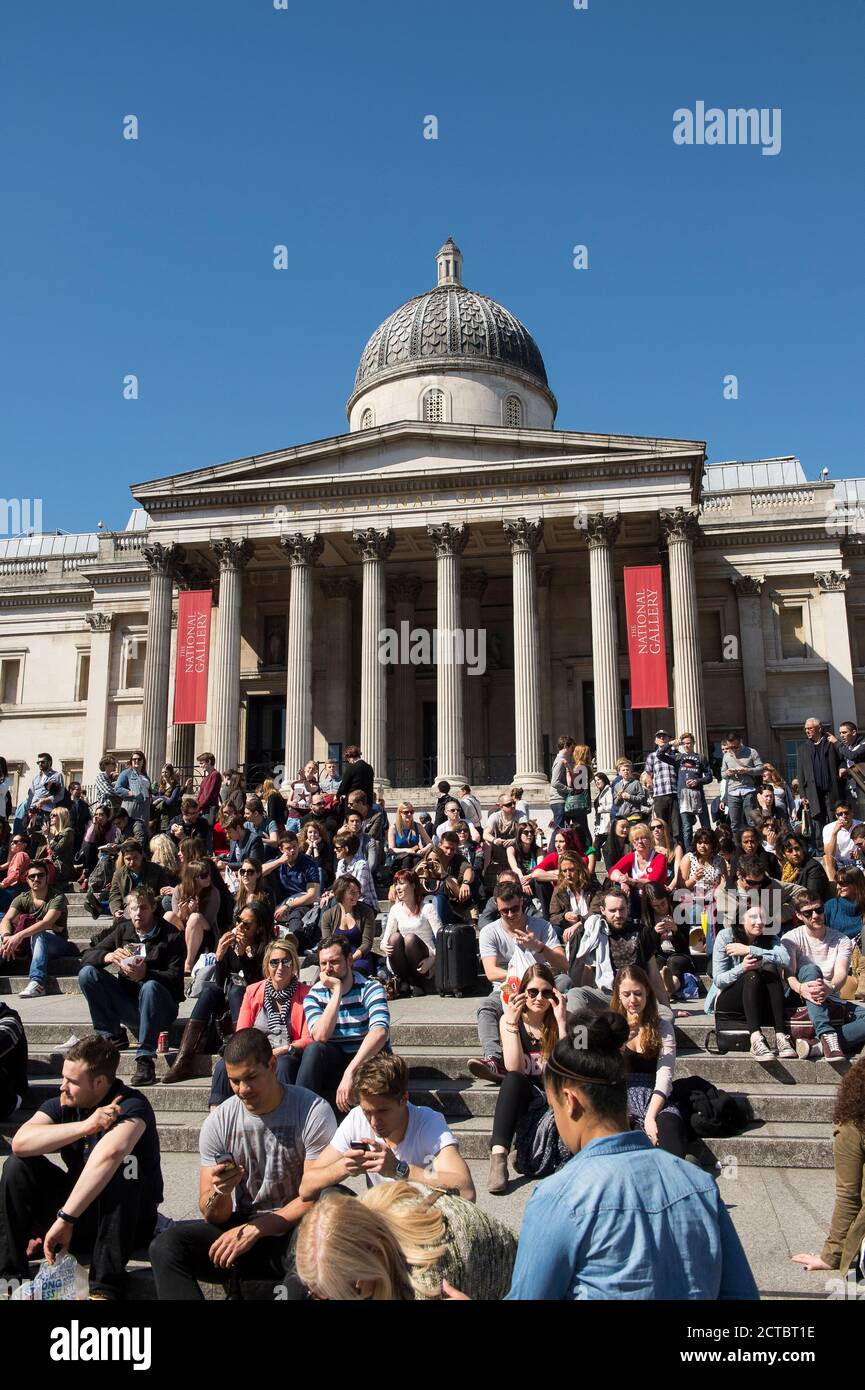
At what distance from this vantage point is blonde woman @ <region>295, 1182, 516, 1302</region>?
8.76 feet

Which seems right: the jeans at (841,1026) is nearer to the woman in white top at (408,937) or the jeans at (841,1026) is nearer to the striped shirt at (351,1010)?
the striped shirt at (351,1010)

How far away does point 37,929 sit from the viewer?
11.5 m

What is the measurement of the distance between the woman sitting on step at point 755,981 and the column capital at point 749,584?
2722cm

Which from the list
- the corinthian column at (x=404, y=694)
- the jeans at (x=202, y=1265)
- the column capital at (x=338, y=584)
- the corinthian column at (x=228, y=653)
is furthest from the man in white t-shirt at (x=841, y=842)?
the column capital at (x=338, y=584)

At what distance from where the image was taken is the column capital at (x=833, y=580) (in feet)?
113

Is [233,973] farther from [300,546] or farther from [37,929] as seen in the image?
[300,546]

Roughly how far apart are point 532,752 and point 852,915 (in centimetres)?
1852

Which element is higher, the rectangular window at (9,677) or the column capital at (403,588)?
the column capital at (403,588)

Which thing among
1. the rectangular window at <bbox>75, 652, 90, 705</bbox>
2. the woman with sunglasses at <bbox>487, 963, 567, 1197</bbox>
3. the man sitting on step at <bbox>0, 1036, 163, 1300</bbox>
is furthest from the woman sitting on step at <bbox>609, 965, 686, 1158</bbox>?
the rectangular window at <bbox>75, 652, 90, 705</bbox>

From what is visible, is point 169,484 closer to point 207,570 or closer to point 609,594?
point 207,570

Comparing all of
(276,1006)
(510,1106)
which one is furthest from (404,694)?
(510,1106)
